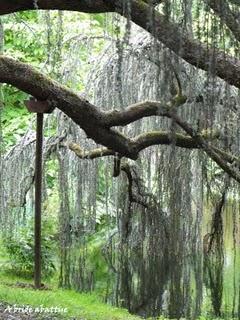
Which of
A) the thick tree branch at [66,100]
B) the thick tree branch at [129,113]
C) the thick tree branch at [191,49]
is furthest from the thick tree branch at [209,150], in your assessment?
the thick tree branch at [191,49]

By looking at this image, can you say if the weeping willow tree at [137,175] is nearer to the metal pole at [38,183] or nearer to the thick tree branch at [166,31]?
the metal pole at [38,183]

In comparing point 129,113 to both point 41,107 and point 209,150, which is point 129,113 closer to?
point 209,150

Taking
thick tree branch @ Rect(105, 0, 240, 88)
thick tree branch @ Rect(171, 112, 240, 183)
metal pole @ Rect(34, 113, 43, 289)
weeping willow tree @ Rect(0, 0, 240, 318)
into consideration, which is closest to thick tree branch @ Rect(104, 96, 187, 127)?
weeping willow tree @ Rect(0, 0, 240, 318)

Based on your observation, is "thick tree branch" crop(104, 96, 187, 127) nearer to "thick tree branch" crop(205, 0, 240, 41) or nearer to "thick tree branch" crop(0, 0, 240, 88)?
"thick tree branch" crop(0, 0, 240, 88)

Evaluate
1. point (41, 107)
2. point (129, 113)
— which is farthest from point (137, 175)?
point (129, 113)

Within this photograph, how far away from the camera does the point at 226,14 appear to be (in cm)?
221

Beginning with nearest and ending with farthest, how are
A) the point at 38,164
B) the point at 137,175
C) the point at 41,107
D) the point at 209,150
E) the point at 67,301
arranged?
the point at 209,150, the point at 41,107, the point at 38,164, the point at 67,301, the point at 137,175

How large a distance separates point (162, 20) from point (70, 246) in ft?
12.0

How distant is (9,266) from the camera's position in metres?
6.81

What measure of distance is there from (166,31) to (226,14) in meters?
0.20

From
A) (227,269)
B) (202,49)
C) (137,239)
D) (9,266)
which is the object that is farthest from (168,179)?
(227,269)

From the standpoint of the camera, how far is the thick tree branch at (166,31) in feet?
7.50

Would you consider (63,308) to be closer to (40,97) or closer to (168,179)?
(168,179)

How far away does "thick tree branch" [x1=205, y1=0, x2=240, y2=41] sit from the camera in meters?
2.15
